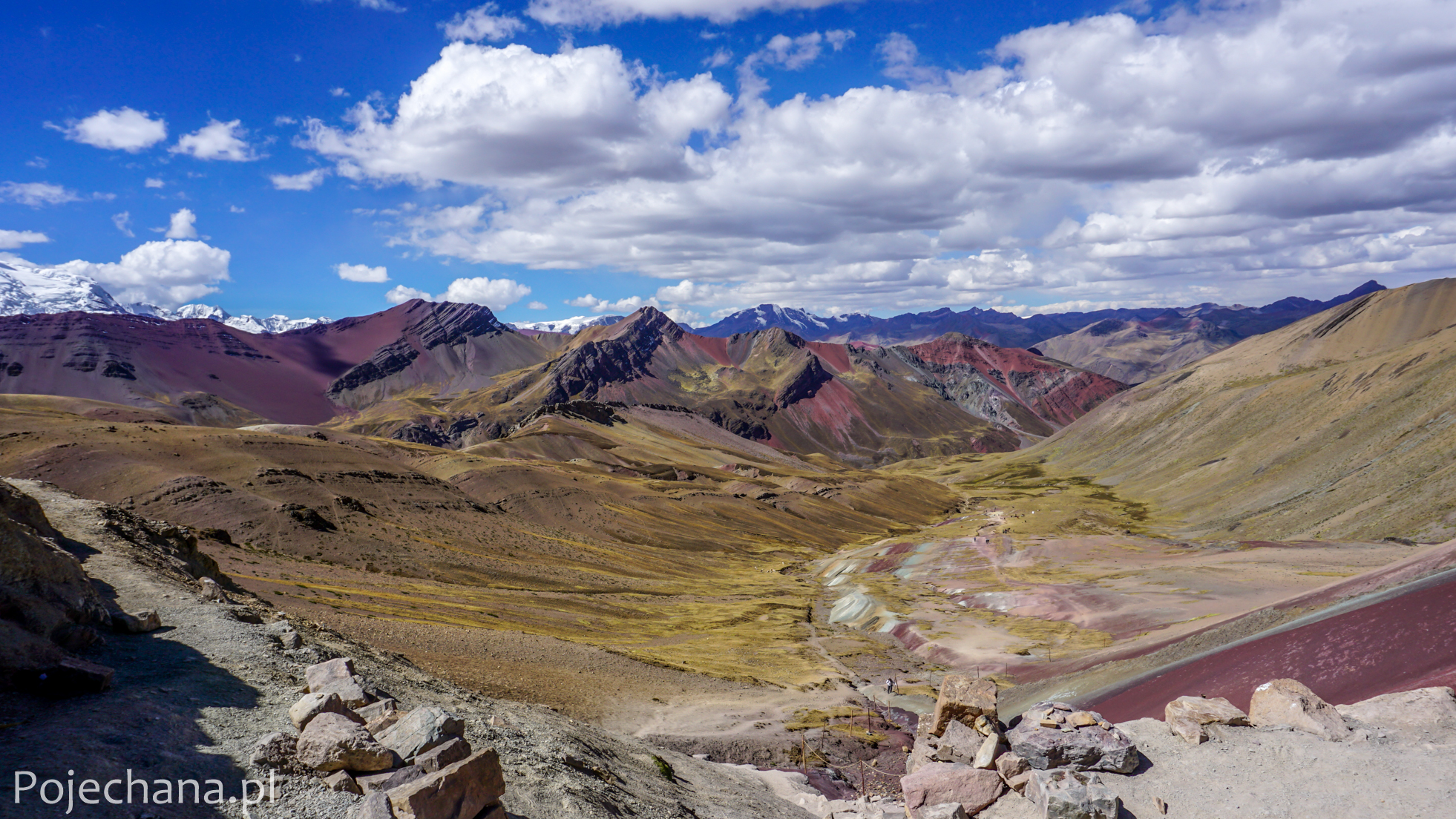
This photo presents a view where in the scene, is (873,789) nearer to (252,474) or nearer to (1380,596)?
(1380,596)

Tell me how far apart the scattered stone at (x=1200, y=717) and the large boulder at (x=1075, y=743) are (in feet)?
5.10

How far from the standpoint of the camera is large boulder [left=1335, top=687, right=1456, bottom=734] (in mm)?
20188

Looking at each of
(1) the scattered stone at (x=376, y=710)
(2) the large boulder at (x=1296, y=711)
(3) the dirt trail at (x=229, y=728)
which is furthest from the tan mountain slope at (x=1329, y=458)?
(1) the scattered stone at (x=376, y=710)

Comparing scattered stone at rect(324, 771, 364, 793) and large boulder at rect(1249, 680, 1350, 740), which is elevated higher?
scattered stone at rect(324, 771, 364, 793)

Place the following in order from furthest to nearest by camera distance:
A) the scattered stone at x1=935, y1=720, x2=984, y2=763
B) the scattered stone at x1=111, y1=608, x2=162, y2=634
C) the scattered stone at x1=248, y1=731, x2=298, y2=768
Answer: the scattered stone at x1=935, y1=720, x2=984, y2=763
the scattered stone at x1=111, y1=608, x2=162, y2=634
the scattered stone at x1=248, y1=731, x2=298, y2=768

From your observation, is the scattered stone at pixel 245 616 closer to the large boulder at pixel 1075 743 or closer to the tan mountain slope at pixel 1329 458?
the large boulder at pixel 1075 743

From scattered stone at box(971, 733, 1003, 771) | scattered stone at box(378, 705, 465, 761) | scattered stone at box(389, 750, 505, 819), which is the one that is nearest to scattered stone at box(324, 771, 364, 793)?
scattered stone at box(378, 705, 465, 761)

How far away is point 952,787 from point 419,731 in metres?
16.0

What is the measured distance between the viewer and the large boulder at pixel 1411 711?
2019 cm

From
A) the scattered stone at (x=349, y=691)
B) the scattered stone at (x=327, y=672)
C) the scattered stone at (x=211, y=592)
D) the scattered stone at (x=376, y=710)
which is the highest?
the scattered stone at (x=211, y=592)

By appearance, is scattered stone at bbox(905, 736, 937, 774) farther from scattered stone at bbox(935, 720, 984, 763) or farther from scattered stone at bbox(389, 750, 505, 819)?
scattered stone at bbox(389, 750, 505, 819)

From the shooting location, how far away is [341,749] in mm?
13898

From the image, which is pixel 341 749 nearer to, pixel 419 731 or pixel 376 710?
pixel 419 731

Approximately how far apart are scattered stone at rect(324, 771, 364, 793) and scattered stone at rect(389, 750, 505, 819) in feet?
3.94
